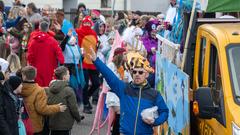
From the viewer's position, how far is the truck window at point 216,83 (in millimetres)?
6359

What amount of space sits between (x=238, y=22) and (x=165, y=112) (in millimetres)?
1574

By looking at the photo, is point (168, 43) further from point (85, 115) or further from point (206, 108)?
point (85, 115)

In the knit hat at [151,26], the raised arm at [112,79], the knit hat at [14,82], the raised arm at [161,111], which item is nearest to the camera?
the raised arm at [161,111]

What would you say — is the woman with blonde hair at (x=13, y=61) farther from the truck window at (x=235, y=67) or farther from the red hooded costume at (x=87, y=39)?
the truck window at (x=235, y=67)

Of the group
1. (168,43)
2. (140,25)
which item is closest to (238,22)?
(168,43)

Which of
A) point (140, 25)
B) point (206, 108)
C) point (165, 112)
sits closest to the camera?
point (206, 108)

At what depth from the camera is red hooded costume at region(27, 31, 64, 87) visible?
1269 cm

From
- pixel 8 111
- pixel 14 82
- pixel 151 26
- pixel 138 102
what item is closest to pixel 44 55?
pixel 151 26

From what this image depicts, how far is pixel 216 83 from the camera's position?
22.6ft

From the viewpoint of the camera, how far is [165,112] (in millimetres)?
7301

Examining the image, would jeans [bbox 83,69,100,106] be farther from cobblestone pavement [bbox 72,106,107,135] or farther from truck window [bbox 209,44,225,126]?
truck window [bbox 209,44,225,126]

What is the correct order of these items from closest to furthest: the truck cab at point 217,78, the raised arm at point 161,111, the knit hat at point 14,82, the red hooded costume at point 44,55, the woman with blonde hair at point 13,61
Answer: the truck cab at point 217,78
the raised arm at point 161,111
the knit hat at point 14,82
the woman with blonde hair at point 13,61
the red hooded costume at point 44,55

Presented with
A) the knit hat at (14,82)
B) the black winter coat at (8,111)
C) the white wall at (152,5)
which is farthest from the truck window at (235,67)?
the white wall at (152,5)

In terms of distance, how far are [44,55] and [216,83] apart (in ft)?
20.8
